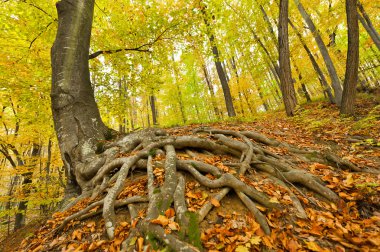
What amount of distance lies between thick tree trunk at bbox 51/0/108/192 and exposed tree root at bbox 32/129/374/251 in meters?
0.59

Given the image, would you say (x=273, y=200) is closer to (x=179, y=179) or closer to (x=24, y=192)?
(x=179, y=179)

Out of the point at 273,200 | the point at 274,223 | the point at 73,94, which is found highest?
the point at 73,94

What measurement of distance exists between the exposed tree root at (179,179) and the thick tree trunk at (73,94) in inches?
23.0

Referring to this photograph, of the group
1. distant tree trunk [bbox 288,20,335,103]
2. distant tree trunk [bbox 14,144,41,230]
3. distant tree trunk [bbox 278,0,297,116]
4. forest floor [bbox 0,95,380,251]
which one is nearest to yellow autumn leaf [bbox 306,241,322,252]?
forest floor [bbox 0,95,380,251]

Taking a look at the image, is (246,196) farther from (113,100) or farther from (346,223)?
(113,100)

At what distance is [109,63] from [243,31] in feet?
31.5

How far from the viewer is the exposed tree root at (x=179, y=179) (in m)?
2.18

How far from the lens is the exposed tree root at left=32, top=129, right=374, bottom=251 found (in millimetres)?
2178

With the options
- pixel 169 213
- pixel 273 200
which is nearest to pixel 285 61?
pixel 273 200

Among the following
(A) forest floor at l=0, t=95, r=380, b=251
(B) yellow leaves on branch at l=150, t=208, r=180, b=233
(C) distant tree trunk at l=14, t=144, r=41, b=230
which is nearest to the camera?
(A) forest floor at l=0, t=95, r=380, b=251

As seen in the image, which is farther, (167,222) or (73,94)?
(73,94)

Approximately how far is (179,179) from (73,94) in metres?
3.34

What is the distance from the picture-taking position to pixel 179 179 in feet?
9.16

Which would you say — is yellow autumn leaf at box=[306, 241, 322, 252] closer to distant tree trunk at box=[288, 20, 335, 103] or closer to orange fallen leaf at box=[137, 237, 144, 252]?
orange fallen leaf at box=[137, 237, 144, 252]
